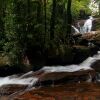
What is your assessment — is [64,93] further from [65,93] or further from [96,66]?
[96,66]

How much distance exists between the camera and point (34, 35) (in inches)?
492

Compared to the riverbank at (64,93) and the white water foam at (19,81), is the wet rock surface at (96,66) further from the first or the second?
the white water foam at (19,81)

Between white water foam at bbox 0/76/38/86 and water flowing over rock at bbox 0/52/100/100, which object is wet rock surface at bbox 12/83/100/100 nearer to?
water flowing over rock at bbox 0/52/100/100

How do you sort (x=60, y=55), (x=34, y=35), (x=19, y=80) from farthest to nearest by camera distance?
(x=60, y=55) < (x=34, y=35) < (x=19, y=80)

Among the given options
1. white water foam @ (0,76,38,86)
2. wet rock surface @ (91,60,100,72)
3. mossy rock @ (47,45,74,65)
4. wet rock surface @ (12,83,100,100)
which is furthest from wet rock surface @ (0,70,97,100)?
mossy rock @ (47,45,74,65)

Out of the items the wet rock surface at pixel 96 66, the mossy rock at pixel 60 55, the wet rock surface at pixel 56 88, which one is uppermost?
the mossy rock at pixel 60 55

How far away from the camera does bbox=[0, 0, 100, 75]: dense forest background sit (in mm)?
12094

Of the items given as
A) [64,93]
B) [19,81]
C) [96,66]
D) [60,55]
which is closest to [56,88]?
[64,93]

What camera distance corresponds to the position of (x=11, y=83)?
1026 centimetres

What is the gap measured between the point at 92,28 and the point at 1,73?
53.1ft

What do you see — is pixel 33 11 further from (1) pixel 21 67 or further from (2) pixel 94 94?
(2) pixel 94 94

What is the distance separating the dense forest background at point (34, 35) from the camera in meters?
12.1

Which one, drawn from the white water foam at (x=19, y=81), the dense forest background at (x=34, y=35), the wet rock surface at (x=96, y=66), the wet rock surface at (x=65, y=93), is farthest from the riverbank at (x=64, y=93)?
the dense forest background at (x=34, y=35)

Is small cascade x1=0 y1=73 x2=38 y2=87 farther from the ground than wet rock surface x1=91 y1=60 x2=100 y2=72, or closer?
closer
